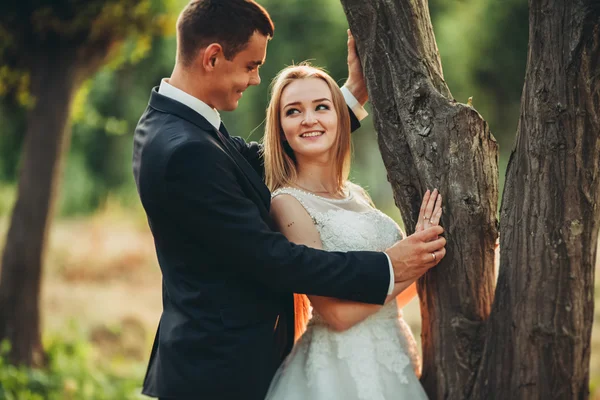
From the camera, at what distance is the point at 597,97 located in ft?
7.08

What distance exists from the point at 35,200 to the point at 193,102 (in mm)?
3950

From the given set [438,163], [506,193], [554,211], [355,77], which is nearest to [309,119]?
[355,77]

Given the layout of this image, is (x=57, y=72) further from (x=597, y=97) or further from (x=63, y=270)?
(x=597, y=97)

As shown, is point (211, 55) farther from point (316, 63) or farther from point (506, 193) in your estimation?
point (316, 63)

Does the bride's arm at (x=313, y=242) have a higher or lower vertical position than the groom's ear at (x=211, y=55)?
lower

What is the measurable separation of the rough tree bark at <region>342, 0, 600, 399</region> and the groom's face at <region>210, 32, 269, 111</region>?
392 mm

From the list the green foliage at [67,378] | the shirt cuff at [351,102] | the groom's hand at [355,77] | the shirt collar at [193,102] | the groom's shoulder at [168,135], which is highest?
the groom's hand at [355,77]

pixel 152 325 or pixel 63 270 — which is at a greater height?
pixel 63 270

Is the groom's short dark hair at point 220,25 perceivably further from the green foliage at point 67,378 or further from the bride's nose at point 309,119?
the green foliage at point 67,378

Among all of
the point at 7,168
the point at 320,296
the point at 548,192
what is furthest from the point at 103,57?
the point at 7,168

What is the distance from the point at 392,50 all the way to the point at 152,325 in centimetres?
598

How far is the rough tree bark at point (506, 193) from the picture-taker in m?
2.15

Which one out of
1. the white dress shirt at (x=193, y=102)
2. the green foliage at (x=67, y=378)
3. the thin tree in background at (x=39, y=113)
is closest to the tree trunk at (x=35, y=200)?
the thin tree in background at (x=39, y=113)

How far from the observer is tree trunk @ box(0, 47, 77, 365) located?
19.0 ft
